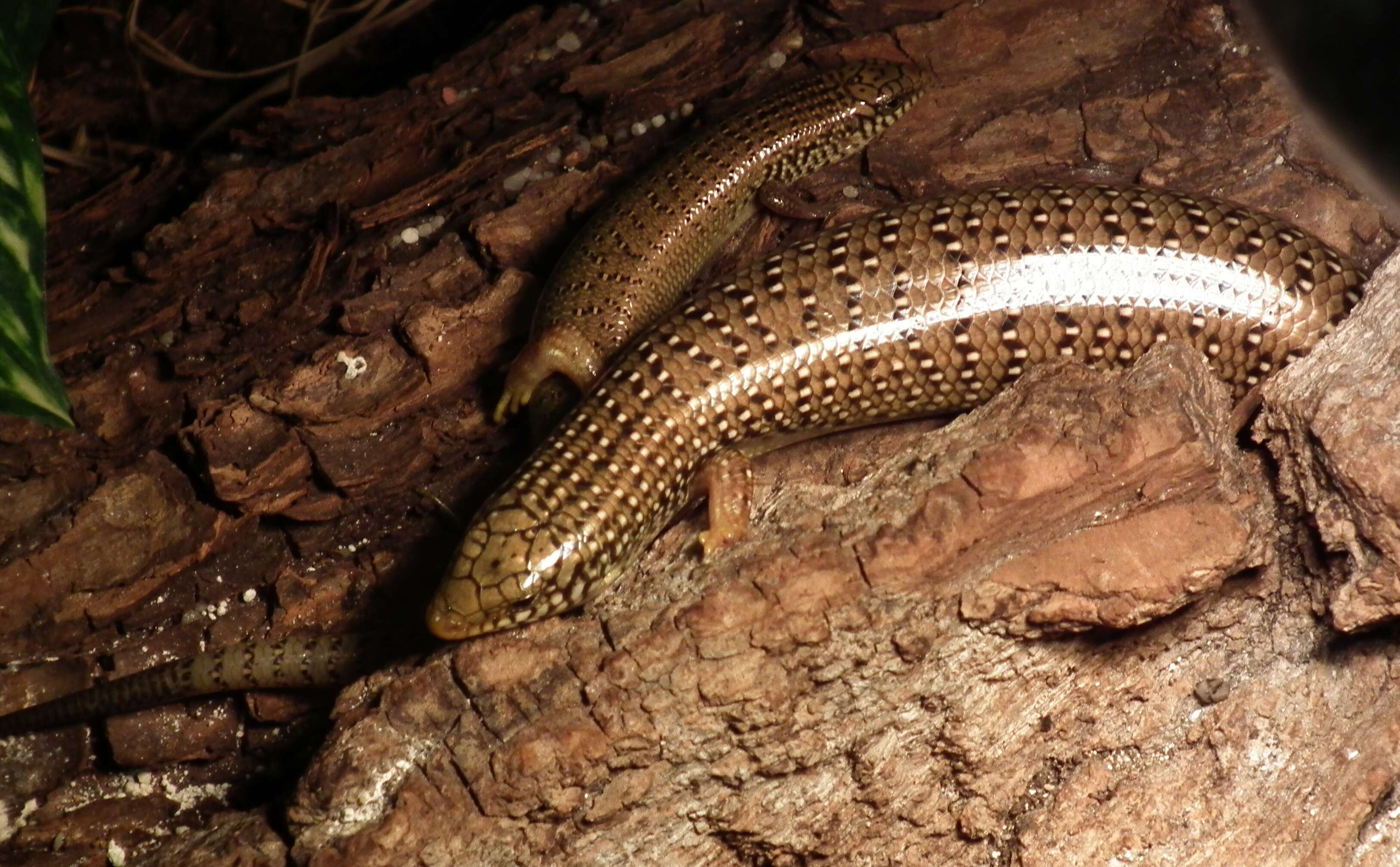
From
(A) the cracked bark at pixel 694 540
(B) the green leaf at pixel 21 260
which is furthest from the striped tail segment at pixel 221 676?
(B) the green leaf at pixel 21 260

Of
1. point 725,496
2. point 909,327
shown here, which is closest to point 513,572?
point 725,496

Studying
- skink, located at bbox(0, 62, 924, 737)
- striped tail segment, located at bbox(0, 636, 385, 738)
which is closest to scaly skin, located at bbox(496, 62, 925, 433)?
skink, located at bbox(0, 62, 924, 737)

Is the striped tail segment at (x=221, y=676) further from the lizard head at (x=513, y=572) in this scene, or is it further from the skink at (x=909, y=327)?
the lizard head at (x=513, y=572)

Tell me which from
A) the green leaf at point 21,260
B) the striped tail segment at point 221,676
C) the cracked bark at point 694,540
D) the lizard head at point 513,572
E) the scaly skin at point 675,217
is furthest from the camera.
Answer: the scaly skin at point 675,217

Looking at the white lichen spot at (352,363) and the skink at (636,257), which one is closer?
the skink at (636,257)

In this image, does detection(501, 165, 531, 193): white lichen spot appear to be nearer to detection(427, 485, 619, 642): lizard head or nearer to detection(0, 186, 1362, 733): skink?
detection(0, 186, 1362, 733): skink

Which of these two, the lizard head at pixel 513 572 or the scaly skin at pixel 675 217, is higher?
the scaly skin at pixel 675 217

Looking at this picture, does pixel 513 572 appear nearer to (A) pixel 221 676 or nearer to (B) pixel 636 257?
(A) pixel 221 676
